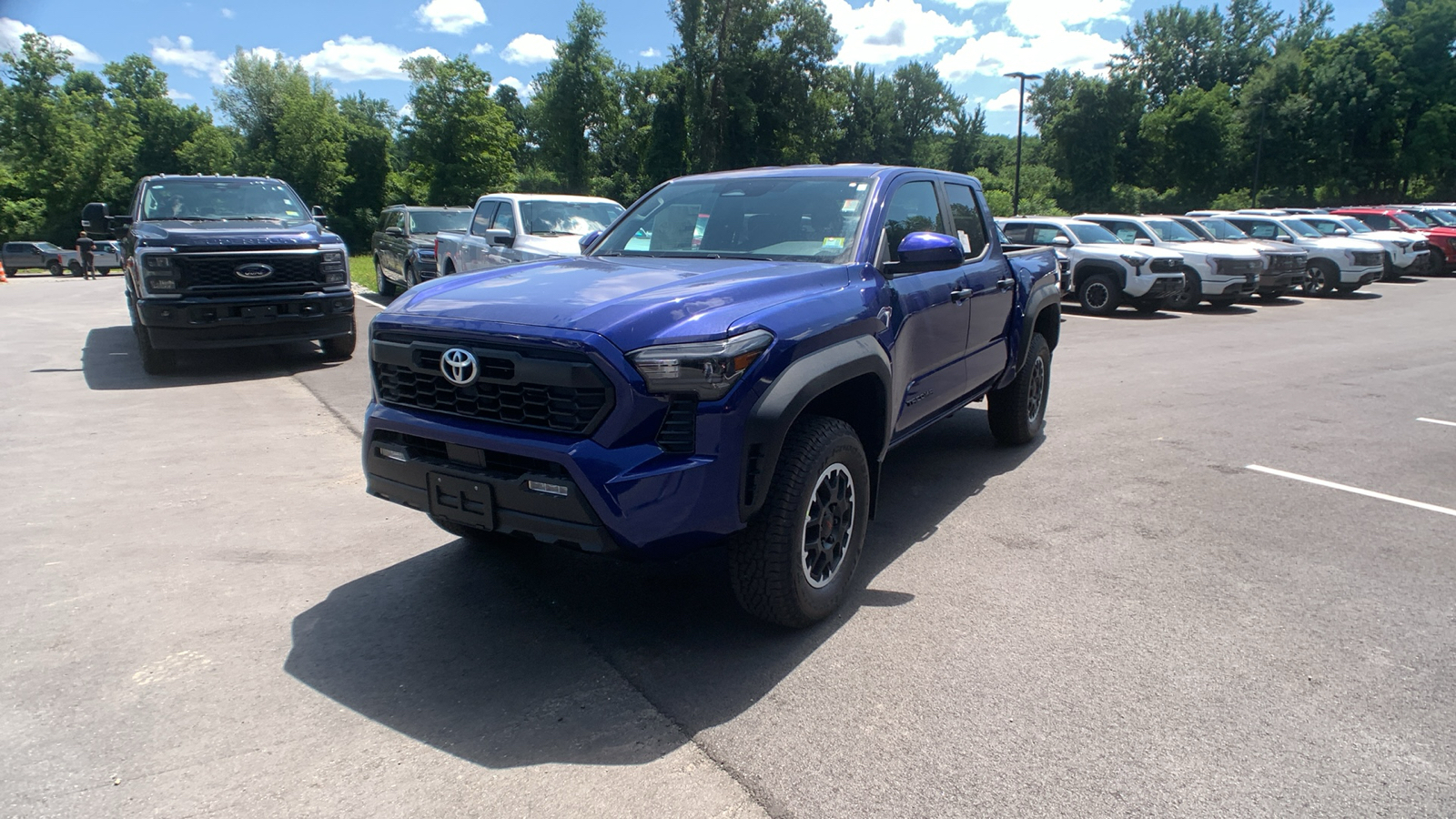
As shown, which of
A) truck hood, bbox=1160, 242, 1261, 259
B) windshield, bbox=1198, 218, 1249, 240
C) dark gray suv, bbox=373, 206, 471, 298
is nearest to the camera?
dark gray suv, bbox=373, 206, 471, 298

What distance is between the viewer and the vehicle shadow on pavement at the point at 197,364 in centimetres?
919

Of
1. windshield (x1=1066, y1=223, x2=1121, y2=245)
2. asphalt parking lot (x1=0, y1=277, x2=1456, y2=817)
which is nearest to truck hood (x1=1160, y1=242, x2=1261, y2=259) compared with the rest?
windshield (x1=1066, y1=223, x2=1121, y2=245)

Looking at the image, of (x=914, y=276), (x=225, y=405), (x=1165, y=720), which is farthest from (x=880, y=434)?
(x=225, y=405)

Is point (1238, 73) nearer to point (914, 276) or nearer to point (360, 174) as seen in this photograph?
point (360, 174)

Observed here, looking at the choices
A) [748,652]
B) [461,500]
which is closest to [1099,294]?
[748,652]

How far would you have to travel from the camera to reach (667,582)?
4129 mm

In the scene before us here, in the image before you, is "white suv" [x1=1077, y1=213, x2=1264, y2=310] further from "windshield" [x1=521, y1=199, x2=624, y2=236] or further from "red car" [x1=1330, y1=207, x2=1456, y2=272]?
"red car" [x1=1330, y1=207, x2=1456, y2=272]

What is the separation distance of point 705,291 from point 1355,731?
8.57 feet

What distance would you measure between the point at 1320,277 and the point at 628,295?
21.9 metres

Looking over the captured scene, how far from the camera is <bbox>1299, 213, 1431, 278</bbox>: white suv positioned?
→ 73.0ft

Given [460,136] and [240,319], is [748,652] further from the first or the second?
[460,136]

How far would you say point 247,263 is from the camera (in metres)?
9.09

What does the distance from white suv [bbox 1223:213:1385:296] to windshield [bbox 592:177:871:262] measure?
19.5 m

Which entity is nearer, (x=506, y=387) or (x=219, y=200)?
(x=506, y=387)
